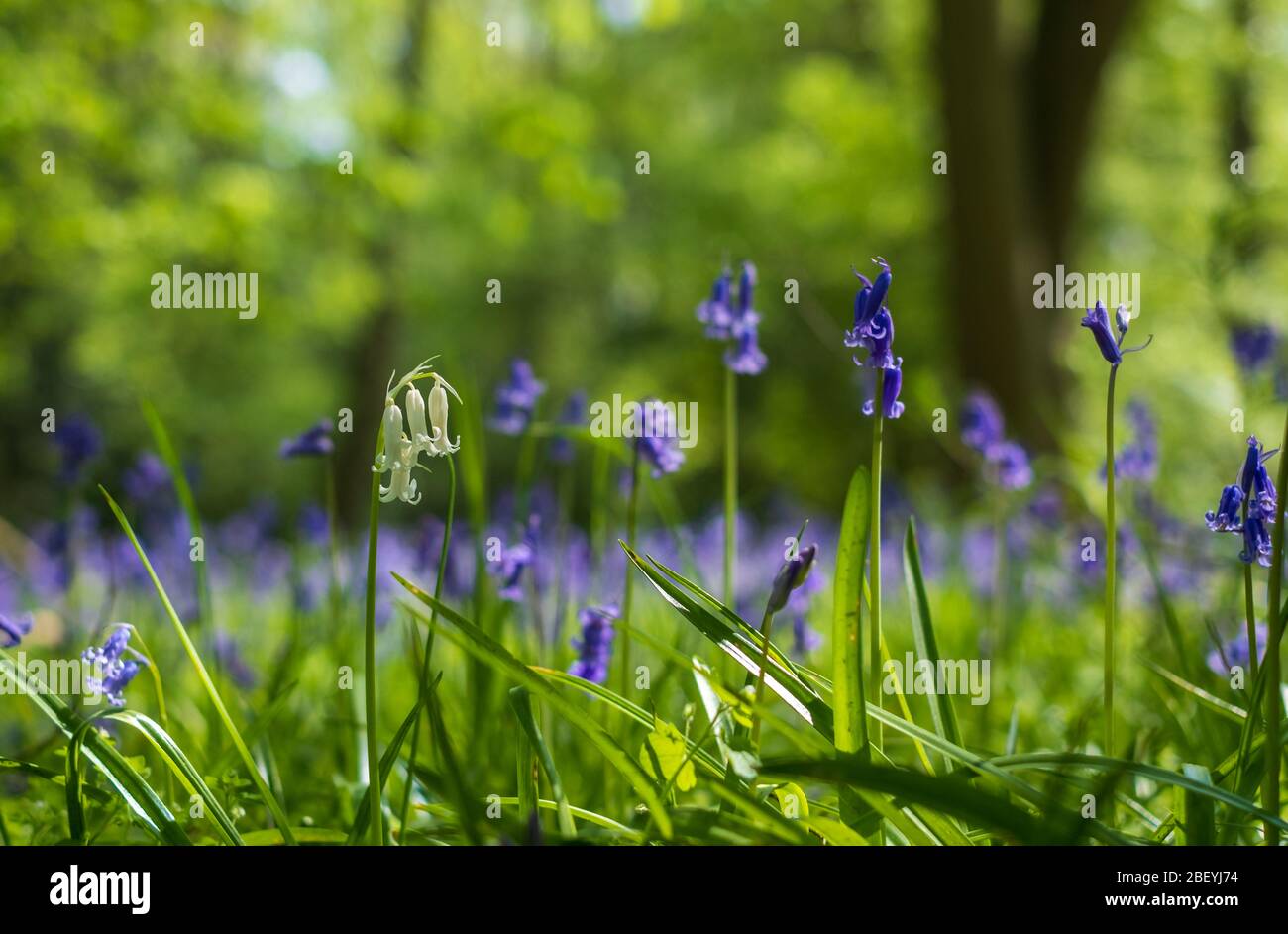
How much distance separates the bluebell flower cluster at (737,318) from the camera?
1.96m

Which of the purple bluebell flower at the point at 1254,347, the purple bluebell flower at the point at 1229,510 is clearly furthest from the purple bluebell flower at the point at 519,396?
the purple bluebell flower at the point at 1254,347

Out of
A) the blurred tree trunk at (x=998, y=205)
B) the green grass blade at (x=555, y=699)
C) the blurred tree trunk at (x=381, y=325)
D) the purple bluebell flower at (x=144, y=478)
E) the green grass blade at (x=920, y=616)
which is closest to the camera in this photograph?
the green grass blade at (x=555, y=699)

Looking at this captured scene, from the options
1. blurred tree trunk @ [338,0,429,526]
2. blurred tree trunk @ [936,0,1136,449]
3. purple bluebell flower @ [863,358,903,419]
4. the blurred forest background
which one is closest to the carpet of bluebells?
purple bluebell flower @ [863,358,903,419]

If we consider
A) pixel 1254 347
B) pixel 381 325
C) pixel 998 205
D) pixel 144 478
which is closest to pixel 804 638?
pixel 1254 347

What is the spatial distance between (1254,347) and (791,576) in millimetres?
2344

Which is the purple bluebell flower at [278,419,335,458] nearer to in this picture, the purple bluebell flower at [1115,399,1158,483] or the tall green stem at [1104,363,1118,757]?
the tall green stem at [1104,363,1118,757]

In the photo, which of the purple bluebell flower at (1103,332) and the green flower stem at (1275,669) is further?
the purple bluebell flower at (1103,332)

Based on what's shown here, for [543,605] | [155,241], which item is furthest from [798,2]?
[543,605]

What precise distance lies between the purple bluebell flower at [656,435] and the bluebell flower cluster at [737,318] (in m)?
0.16

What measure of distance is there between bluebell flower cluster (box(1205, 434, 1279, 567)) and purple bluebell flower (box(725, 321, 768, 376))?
781mm

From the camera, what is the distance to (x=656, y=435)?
203 cm

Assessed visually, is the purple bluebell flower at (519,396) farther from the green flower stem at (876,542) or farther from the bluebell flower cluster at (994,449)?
the bluebell flower cluster at (994,449)

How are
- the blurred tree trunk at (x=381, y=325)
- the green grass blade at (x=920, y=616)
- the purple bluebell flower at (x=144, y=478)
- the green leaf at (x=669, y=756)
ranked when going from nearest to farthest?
the green leaf at (x=669, y=756), the green grass blade at (x=920, y=616), the purple bluebell flower at (x=144, y=478), the blurred tree trunk at (x=381, y=325)

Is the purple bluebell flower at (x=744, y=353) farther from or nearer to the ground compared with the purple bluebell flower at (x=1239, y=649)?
farther from the ground
